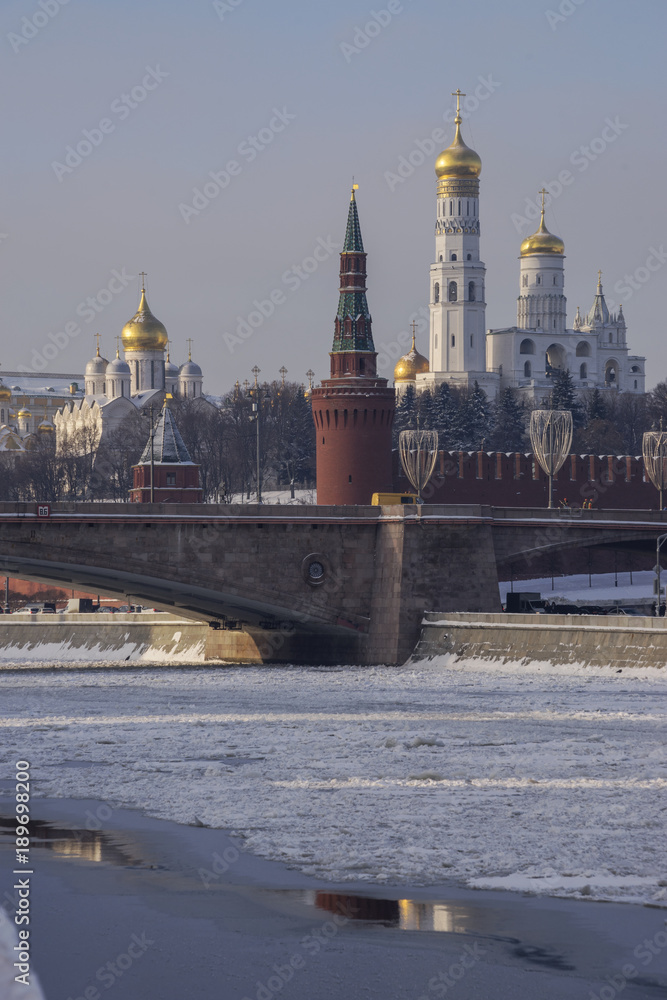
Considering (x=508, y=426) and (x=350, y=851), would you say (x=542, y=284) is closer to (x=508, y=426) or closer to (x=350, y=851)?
(x=508, y=426)

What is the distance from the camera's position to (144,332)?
4719 inches

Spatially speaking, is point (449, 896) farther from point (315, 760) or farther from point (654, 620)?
point (654, 620)

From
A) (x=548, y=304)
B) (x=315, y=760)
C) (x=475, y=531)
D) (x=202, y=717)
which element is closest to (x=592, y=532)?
(x=475, y=531)

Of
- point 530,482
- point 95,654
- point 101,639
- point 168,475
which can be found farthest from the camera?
point 168,475

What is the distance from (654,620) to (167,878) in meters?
23.4

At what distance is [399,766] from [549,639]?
667 inches

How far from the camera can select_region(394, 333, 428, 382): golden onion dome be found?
13075 centimetres

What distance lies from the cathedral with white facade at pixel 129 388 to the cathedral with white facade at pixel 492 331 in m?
19.4

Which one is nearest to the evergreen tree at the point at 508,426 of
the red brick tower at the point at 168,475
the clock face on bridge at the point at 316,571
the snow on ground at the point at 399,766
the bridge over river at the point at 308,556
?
the red brick tower at the point at 168,475

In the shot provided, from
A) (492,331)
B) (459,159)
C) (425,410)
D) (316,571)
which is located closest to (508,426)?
(425,410)

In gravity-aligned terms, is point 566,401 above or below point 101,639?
above

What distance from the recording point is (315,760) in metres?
26.6

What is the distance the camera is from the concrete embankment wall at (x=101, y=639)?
2243 inches

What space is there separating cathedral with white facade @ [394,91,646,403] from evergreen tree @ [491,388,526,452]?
38.0 feet
